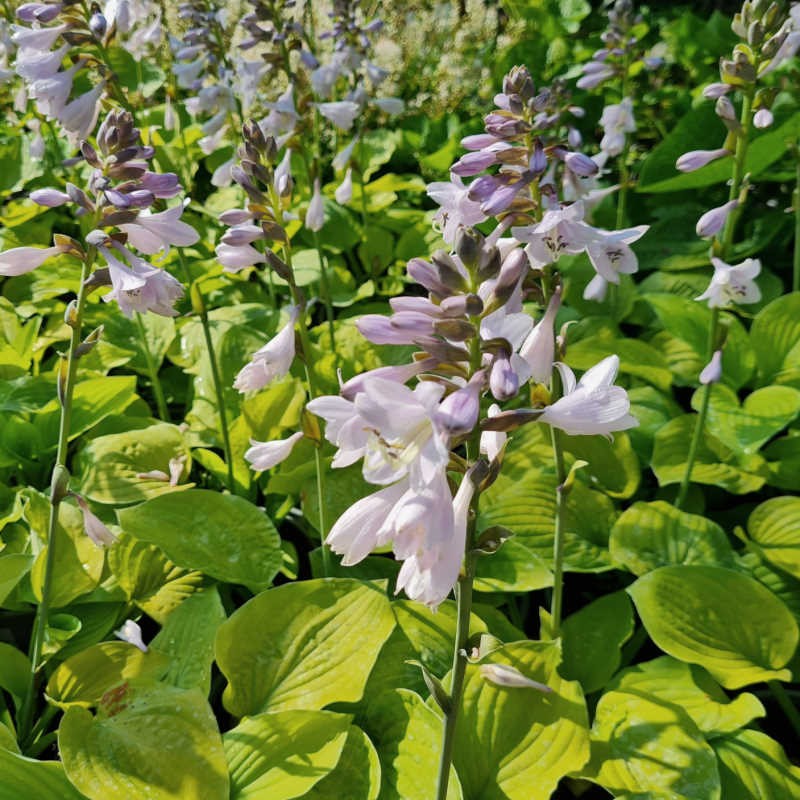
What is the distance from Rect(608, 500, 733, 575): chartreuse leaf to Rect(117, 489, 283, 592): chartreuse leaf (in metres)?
0.93

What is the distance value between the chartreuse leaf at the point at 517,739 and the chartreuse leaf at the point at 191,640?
60 cm

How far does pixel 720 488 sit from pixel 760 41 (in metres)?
1.38

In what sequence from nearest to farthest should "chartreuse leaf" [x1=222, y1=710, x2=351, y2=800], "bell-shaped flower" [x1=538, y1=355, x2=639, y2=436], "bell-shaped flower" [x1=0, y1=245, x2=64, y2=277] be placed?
1. "bell-shaped flower" [x1=538, y1=355, x2=639, y2=436]
2. "chartreuse leaf" [x1=222, y1=710, x2=351, y2=800]
3. "bell-shaped flower" [x1=0, y1=245, x2=64, y2=277]

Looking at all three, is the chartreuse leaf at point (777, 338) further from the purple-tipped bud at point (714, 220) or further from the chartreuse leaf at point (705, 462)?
the purple-tipped bud at point (714, 220)

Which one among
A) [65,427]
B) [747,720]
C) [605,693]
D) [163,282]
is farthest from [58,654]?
[747,720]

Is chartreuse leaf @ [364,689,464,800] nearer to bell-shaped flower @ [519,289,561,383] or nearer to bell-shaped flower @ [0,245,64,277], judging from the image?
bell-shaped flower @ [519,289,561,383]

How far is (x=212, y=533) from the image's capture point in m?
2.05

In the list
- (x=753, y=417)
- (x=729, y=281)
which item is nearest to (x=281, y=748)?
(x=729, y=281)

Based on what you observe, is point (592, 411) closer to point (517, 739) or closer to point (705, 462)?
point (517, 739)

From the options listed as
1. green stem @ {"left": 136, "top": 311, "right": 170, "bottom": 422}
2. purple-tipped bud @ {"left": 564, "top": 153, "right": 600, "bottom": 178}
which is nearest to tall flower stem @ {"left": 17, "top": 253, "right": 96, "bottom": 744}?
purple-tipped bud @ {"left": 564, "top": 153, "right": 600, "bottom": 178}

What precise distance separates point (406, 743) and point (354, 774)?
5.0 inches

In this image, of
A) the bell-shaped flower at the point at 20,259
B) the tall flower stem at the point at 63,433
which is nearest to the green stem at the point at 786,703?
the tall flower stem at the point at 63,433

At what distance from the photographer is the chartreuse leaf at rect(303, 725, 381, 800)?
1.53 metres

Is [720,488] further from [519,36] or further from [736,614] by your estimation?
[519,36]
